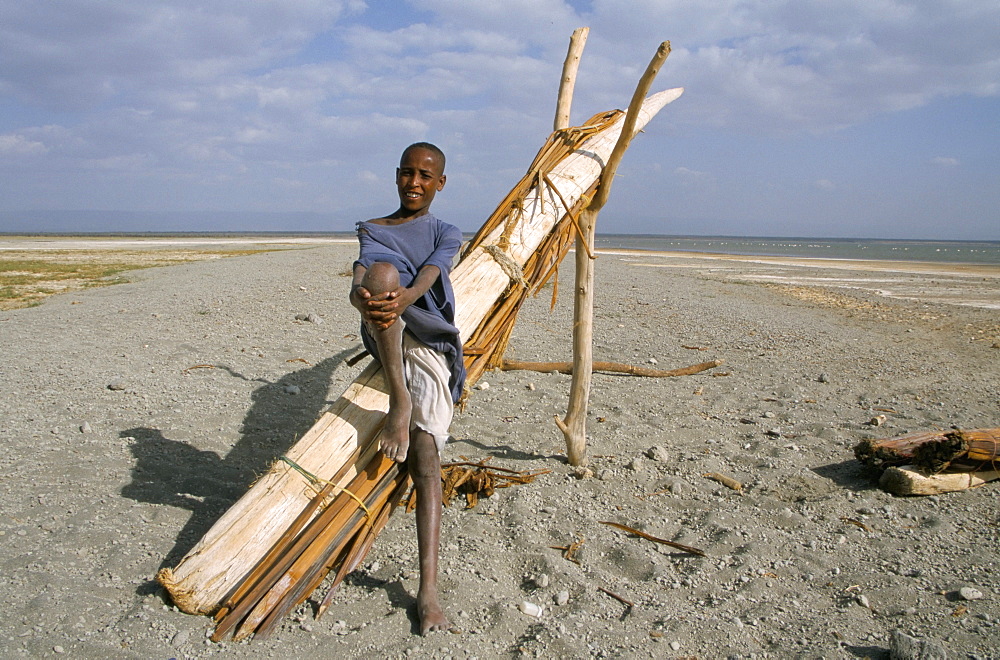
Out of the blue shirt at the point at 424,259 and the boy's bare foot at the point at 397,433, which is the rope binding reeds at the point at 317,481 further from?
the blue shirt at the point at 424,259

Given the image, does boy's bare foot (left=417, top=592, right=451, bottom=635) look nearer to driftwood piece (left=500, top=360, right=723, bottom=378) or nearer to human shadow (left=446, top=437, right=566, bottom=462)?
human shadow (left=446, top=437, right=566, bottom=462)

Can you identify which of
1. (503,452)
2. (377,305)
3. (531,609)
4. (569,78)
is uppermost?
(569,78)

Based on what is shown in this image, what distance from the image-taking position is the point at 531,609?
8.99 ft

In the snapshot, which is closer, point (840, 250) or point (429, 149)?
point (429, 149)

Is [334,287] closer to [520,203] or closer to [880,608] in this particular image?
[520,203]

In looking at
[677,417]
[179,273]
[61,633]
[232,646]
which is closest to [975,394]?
[677,417]

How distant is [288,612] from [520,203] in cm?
245

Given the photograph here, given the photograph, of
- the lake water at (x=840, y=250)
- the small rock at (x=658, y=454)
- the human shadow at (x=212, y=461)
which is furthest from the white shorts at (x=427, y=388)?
the lake water at (x=840, y=250)

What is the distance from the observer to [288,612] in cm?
257

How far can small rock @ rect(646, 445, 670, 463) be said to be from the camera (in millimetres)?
4418

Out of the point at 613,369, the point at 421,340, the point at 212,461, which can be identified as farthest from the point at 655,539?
the point at 613,369

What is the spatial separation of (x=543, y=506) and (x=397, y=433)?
142 centimetres

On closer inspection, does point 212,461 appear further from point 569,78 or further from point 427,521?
point 569,78

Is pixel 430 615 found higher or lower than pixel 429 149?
lower
